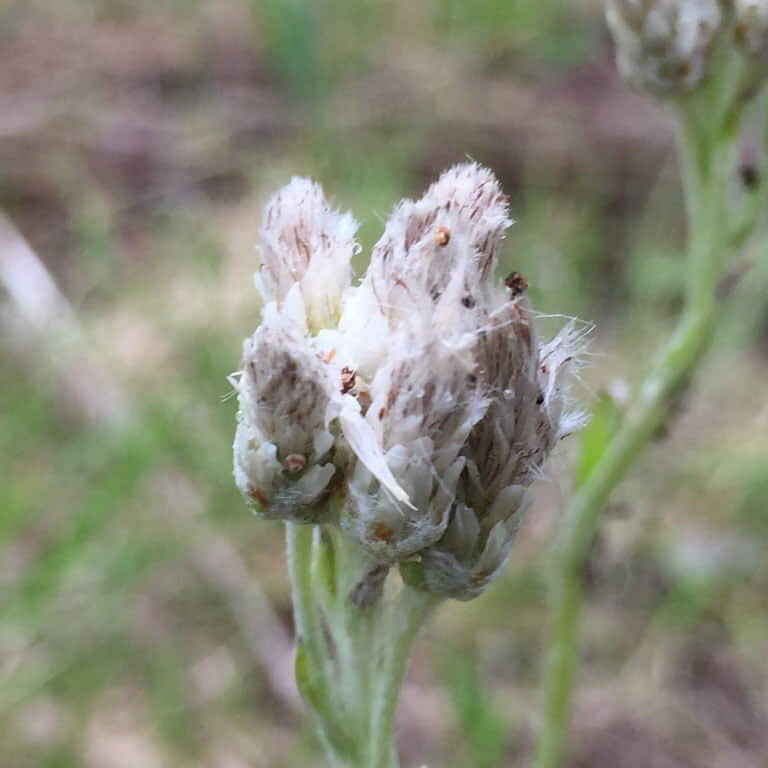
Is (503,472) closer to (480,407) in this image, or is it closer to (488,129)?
(480,407)

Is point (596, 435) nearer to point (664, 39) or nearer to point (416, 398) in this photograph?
point (664, 39)

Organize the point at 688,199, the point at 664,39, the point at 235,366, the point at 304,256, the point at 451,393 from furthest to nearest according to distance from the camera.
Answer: the point at 235,366, the point at 688,199, the point at 664,39, the point at 304,256, the point at 451,393

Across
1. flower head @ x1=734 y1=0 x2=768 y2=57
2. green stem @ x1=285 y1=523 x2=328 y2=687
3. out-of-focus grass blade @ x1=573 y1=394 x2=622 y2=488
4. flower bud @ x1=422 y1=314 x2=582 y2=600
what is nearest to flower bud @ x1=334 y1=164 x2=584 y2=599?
flower bud @ x1=422 y1=314 x2=582 y2=600

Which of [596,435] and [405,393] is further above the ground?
[405,393]

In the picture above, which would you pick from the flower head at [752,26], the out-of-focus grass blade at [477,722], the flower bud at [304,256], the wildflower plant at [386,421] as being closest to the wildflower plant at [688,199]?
the flower head at [752,26]

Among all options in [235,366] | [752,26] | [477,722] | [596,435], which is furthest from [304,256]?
[235,366]

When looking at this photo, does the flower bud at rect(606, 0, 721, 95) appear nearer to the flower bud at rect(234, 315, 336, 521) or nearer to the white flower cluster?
the white flower cluster
